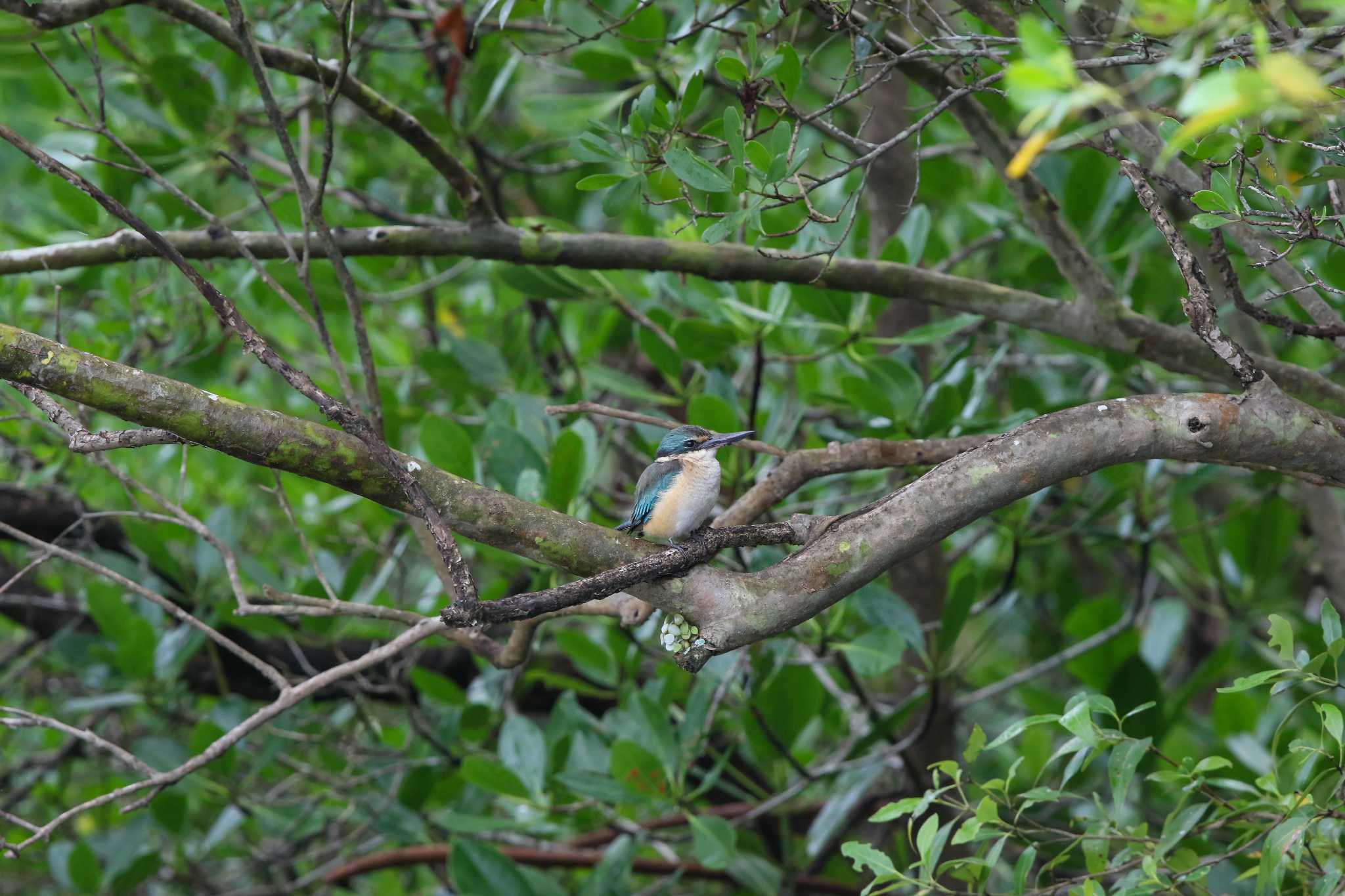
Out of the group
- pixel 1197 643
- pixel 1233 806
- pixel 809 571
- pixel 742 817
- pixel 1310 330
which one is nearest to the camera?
pixel 809 571

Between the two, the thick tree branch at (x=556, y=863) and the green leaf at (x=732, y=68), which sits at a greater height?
the green leaf at (x=732, y=68)

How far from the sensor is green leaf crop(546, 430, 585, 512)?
275cm

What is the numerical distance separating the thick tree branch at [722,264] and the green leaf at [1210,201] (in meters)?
0.95

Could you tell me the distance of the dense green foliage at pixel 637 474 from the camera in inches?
93.8

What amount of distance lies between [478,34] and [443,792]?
2541mm

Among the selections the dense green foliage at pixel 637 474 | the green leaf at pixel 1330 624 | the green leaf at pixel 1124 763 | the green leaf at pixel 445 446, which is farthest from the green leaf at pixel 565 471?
the green leaf at pixel 1330 624

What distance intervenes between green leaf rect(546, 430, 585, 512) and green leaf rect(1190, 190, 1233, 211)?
4.93 ft

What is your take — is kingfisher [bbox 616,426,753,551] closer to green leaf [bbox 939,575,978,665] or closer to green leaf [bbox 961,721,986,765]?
green leaf [bbox 961,721,986,765]

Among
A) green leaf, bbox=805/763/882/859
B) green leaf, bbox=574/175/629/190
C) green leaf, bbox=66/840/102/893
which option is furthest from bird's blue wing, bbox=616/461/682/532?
green leaf, bbox=66/840/102/893

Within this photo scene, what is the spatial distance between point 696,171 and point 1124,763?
1287 millimetres

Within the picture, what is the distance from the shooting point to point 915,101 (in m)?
3.96

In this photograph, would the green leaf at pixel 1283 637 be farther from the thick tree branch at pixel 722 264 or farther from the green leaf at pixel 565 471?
the green leaf at pixel 565 471

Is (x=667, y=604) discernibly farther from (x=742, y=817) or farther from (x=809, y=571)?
(x=742, y=817)

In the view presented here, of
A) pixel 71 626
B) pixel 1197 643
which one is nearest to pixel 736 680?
pixel 71 626
